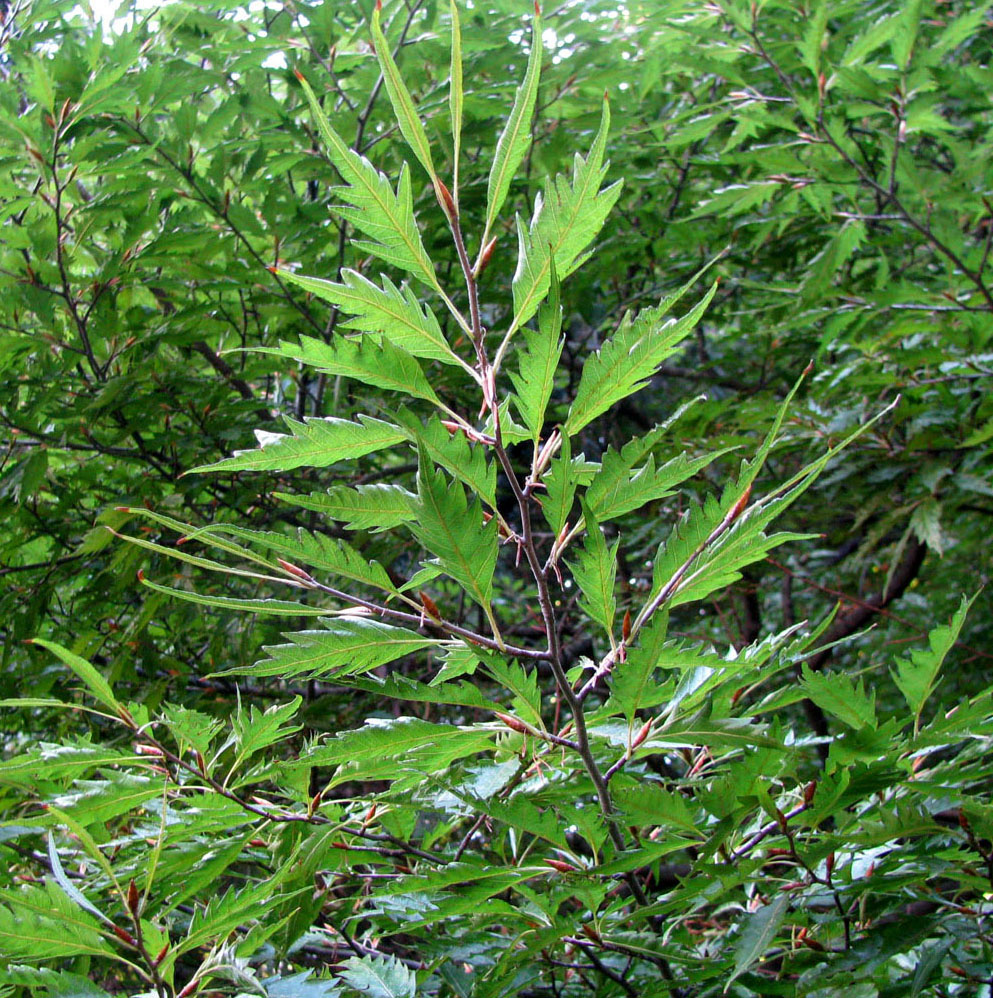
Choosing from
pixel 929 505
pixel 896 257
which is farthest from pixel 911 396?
pixel 896 257

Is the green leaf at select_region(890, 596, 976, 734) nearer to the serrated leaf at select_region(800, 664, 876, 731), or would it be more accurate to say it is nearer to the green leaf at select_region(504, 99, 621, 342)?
the serrated leaf at select_region(800, 664, 876, 731)

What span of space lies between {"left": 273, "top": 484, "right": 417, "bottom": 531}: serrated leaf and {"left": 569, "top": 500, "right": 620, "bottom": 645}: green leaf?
122mm

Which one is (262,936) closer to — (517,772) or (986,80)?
(517,772)

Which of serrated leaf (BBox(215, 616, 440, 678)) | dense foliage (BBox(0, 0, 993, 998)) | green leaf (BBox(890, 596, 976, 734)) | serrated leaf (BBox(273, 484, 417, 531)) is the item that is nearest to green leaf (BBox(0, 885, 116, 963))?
dense foliage (BBox(0, 0, 993, 998))

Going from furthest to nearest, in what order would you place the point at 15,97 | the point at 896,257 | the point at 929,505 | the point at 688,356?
1. the point at 688,356
2. the point at 896,257
3. the point at 929,505
4. the point at 15,97

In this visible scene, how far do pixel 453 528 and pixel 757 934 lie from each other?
360mm

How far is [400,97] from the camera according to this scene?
25.4 inches

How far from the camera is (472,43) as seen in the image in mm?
1884

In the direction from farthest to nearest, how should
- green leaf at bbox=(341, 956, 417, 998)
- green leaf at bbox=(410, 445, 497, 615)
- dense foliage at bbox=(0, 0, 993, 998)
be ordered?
1. green leaf at bbox=(341, 956, 417, 998)
2. dense foliage at bbox=(0, 0, 993, 998)
3. green leaf at bbox=(410, 445, 497, 615)

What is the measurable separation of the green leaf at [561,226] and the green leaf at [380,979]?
528 mm

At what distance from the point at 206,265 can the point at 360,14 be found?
1.90ft

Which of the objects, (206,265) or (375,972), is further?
(206,265)

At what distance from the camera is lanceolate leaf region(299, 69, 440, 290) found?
670 millimetres

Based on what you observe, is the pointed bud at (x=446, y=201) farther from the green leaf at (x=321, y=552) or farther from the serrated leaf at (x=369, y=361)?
the green leaf at (x=321, y=552)
